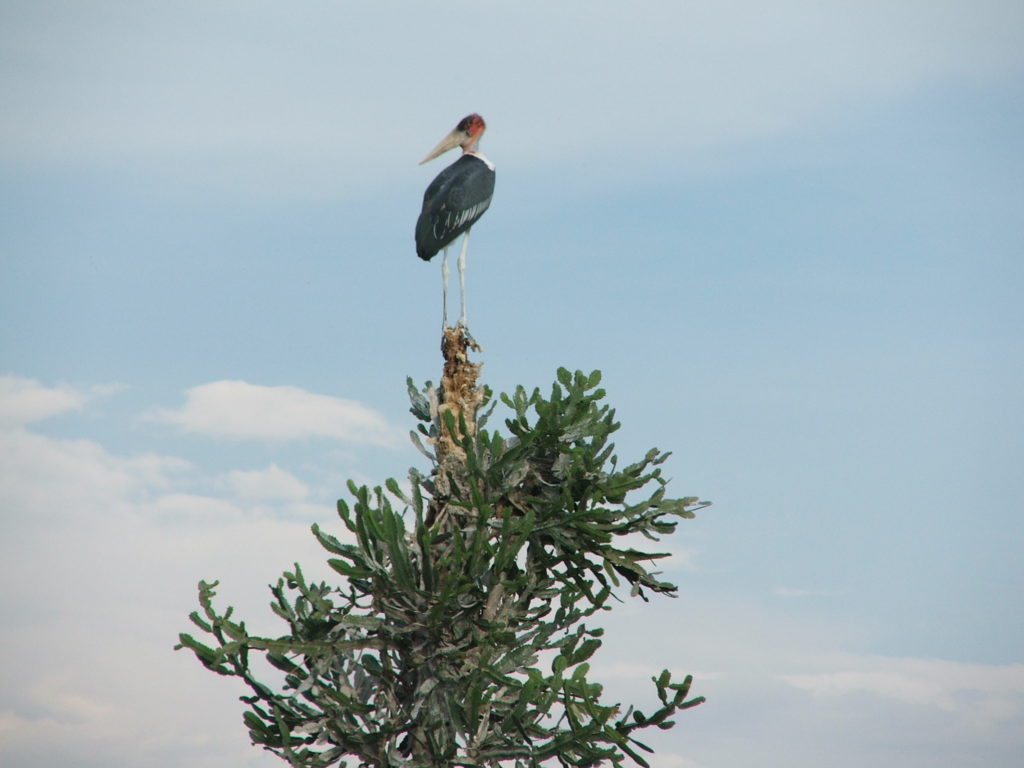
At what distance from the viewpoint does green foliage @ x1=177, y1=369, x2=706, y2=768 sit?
12.9 meters

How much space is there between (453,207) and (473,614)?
15.1 feet

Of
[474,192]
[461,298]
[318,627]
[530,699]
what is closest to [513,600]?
[530,699]

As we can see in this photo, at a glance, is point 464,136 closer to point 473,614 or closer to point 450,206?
point 450,206

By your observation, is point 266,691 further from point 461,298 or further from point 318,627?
point 461,298

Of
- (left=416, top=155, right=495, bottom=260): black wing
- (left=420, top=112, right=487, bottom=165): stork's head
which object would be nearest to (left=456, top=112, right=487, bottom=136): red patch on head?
(left=420, top=112, right=487, bottom=165): stork's head

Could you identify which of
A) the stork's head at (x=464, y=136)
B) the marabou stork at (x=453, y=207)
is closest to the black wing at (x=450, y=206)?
the marabou stork at (x=453, y=207)

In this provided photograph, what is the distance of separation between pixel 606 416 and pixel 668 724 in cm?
336

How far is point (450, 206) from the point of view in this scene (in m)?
14.6

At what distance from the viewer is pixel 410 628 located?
1291 cm

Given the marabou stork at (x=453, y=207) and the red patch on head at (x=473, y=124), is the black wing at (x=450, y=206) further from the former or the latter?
the red patch on head at (x=473, y=124)

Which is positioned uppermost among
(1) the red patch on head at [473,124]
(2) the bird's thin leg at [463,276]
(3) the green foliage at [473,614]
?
(1) the red patch on head at [473,124]

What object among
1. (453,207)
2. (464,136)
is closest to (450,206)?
(453,207)

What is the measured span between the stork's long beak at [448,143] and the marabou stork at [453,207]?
37 cm

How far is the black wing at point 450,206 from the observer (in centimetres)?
1457
